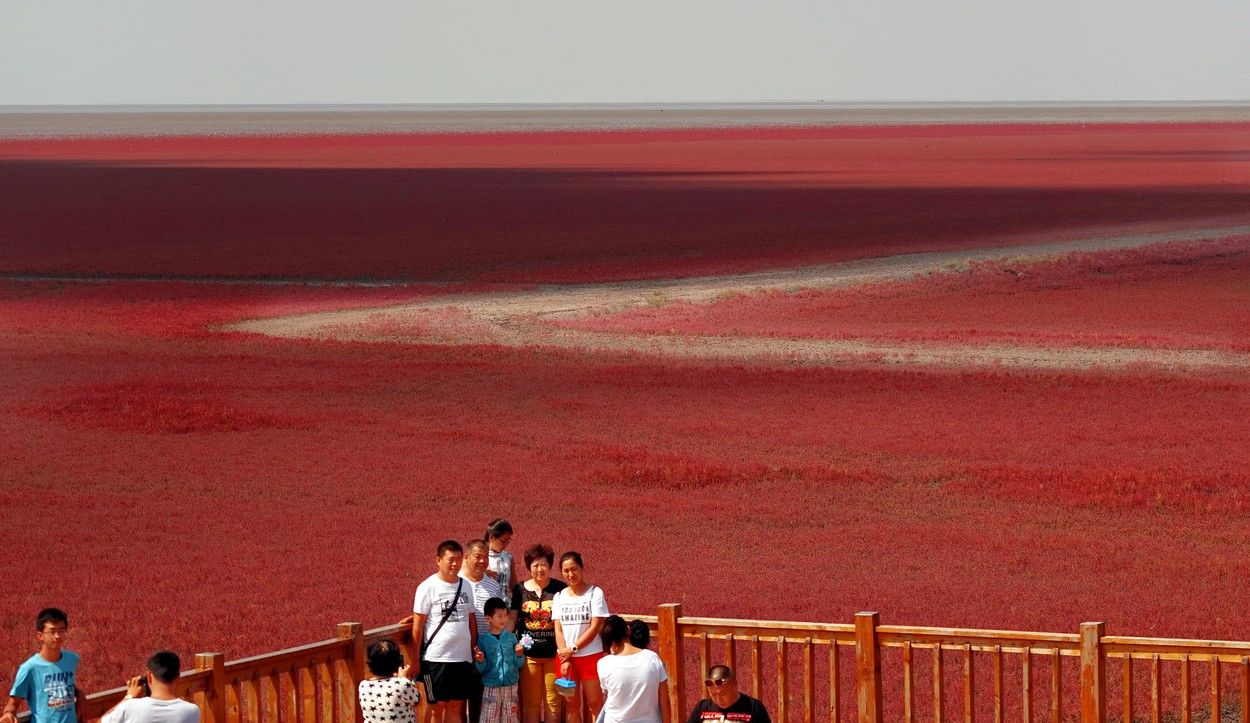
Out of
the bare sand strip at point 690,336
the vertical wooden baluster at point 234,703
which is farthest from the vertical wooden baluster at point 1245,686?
the bare sand strip at point 690,336

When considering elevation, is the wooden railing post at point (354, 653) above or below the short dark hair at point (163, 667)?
below

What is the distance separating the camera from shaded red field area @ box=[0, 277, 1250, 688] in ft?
59.8

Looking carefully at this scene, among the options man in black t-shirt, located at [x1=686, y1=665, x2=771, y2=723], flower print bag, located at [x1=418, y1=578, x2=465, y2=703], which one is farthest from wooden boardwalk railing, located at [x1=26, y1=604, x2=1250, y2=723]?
man in black t-shirt, located at [x1=686, y1=665, x2=771, y2=723]

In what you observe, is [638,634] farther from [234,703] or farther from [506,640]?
[234,703]

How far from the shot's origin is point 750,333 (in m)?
38.3

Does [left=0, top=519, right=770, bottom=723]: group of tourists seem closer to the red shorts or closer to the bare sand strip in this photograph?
the red shorts

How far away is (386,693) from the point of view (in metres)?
9.48

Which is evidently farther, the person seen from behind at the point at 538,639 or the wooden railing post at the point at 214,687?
the person seen from behind at the point at 538,639

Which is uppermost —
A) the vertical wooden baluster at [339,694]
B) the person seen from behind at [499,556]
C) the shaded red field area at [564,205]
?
the shaded red field area at [564,205]

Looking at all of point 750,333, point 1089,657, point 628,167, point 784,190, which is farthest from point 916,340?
point 628,167

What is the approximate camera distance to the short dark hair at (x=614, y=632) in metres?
10.0

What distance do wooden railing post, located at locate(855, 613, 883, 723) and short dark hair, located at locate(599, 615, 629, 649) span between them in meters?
1.58

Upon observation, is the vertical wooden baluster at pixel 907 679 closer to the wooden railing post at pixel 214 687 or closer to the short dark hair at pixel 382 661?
the short dark hair at pixel 382 661

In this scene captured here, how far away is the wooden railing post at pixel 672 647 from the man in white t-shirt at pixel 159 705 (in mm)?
3381
